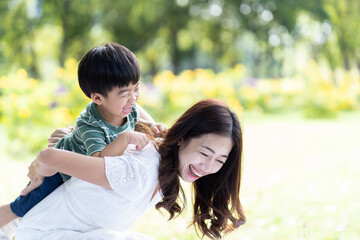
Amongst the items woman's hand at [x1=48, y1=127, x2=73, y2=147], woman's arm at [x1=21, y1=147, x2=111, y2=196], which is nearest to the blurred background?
woman's arm at [x1=21, y1=147, x2=111, y2=196]

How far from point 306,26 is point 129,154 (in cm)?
967

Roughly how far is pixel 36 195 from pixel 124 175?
1.33 ft

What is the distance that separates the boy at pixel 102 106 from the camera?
147 cm

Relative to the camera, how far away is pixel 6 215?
171cm

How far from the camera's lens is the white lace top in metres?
1.42

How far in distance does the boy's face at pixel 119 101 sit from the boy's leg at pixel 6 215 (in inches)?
20.3

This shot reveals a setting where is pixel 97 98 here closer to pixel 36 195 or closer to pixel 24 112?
pixel 36 195

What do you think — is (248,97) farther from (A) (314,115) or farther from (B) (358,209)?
(B) (358,209)

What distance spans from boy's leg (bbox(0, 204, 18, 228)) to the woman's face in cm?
67

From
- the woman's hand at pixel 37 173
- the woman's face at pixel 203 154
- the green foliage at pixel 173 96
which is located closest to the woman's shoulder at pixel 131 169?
→ the woman's face at pixel 203 154

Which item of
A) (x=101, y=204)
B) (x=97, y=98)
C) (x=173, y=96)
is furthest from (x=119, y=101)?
(x=173, y=96)

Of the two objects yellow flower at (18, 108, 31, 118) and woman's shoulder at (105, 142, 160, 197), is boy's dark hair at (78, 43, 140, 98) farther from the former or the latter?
yellow flower at (18, 108, 31, 118)

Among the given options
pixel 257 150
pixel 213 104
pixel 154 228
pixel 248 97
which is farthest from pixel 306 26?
pixel 213 104

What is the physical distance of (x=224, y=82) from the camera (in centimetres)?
768
